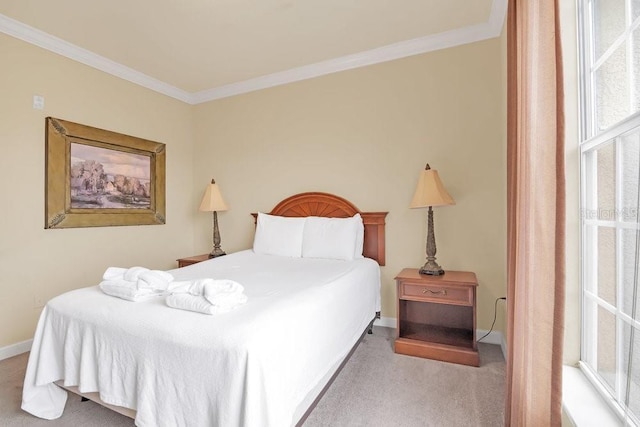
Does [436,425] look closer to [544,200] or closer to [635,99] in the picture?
[544,200]

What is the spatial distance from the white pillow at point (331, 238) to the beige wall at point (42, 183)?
2056 millimetres

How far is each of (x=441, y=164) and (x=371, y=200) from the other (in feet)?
2.48

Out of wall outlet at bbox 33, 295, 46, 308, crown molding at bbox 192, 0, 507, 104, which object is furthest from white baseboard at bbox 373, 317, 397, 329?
wall outlet at bbox 33, 295, 46, 308

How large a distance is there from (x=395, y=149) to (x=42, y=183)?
3313mm

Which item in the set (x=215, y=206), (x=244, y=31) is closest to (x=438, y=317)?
(x=215, y=206)

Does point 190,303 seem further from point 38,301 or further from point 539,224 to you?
point 38,301

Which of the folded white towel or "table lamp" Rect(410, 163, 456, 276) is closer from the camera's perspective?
the folded white towel

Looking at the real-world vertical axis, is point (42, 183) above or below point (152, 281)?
above

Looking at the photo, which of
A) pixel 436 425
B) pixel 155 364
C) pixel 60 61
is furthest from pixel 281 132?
pixel 436 425

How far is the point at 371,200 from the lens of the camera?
10.7 ft

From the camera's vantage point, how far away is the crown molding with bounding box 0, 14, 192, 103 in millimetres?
2645

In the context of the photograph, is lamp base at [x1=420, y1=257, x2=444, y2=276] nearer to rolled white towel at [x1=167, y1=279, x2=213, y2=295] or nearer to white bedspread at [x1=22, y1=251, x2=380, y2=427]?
white bedspread at [x1=22, y1=251, x2=380, y2=427]

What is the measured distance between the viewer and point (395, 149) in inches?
125

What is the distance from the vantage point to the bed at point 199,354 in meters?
1.23
